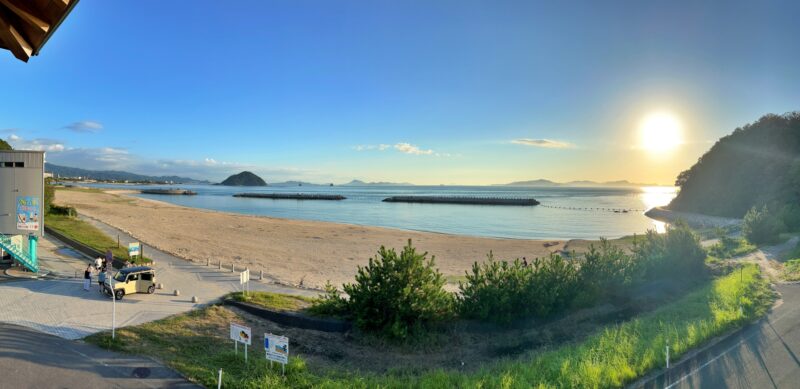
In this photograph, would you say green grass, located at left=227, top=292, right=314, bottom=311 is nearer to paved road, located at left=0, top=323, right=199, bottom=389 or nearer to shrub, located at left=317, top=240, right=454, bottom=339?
shrub, located at left=317, top=240, right=454, bottom=339

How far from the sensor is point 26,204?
20.7 metres

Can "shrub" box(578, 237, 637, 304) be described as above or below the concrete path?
above

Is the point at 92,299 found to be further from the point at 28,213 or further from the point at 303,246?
the point at 303,246

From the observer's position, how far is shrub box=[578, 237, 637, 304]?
15711 millimetres

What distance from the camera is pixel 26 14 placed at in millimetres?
2373

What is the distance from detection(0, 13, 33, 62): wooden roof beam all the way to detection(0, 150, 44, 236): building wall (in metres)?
23.4

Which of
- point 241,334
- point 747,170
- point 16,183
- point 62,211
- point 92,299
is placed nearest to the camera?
point 241,334

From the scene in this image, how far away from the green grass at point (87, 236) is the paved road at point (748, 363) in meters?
25.2

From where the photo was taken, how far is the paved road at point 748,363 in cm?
932

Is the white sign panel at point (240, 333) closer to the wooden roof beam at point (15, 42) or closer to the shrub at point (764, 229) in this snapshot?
the wooden roof beam at point (15, 42)

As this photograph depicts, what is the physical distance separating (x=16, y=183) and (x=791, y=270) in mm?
38248

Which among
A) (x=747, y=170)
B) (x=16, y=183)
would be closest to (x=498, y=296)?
(x=16, y=183)

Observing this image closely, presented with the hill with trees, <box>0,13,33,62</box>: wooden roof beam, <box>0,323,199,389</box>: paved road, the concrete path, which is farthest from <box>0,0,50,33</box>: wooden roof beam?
the hill with trees

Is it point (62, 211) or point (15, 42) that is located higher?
point (15, 42)
